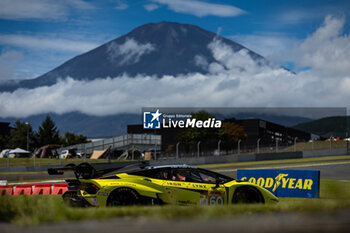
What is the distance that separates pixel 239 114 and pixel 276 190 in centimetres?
10738

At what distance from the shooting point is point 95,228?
14.9 ft

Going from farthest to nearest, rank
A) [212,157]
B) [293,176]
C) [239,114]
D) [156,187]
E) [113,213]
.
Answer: [239,114] → [212,157] → [293,176] → [156,187] → [113,213]

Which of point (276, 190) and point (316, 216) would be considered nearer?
point (316, 216)

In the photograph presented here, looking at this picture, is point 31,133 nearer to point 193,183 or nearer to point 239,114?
point 239,114

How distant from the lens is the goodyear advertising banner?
13891mm

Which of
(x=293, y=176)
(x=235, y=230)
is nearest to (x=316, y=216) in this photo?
(x=235, y=230)

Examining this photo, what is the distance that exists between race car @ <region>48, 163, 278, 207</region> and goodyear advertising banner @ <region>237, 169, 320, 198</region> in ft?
14.5

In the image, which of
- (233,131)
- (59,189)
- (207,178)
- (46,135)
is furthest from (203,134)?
(207,178)

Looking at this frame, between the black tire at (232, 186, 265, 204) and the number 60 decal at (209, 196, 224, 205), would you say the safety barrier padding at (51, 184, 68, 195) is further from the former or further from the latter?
the black tire at (232, 186, 265, 204)

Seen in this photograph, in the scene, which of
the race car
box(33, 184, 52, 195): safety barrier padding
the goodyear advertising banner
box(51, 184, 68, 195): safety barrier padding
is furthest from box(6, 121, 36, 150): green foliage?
the race car

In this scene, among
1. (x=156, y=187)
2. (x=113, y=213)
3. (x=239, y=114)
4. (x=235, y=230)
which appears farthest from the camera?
(x=239, y=114)

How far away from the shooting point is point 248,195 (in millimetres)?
9758

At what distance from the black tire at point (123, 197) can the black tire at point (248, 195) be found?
2.18 m

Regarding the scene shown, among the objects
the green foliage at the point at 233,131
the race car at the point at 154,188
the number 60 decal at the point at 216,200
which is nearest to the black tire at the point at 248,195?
the race car at the point at 154,188
